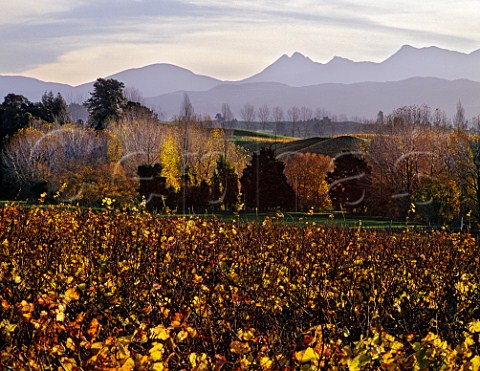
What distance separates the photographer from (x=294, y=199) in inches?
1447

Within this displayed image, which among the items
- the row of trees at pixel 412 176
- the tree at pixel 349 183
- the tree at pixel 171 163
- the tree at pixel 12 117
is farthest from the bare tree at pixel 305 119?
the tree at pixel 349 183

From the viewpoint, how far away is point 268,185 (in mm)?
36531

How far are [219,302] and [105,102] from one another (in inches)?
2112

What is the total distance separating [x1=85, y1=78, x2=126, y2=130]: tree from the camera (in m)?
56.8

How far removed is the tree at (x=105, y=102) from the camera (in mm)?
56844

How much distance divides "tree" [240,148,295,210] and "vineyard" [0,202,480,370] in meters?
25.1

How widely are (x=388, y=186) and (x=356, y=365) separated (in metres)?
34.8

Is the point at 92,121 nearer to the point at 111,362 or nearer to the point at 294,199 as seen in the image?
the point at 294,199

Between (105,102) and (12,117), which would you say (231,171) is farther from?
(105,102)

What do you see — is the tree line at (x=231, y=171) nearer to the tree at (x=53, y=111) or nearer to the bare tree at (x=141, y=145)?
the bare tree at (x=141, y=145)

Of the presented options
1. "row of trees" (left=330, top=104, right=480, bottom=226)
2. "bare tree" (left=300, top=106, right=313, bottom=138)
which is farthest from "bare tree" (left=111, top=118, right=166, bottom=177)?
"bare tree" (left=300, top=106, right=313, bottom=138)

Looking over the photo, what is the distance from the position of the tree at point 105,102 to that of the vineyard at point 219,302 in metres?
47.3

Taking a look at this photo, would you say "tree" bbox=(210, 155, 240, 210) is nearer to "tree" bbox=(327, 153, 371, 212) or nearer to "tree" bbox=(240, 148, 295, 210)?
"tree" bbox=(240, 148, 295, 210)

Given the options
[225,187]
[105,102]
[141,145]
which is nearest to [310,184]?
[225,187]
